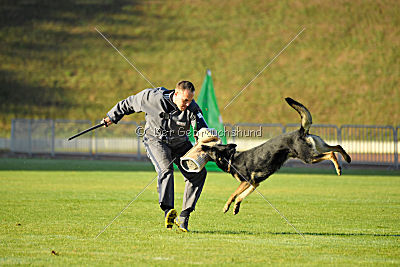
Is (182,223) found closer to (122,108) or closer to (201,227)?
(201,227)

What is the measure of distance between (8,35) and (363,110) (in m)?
28.6

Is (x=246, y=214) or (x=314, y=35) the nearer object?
(x=246, y=214)

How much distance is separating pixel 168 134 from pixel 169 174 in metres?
0.59

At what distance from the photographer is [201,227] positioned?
9.86 meters

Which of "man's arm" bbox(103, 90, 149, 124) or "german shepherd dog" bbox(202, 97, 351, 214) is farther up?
"man's arm" bbox(103, 90, 149, 124)

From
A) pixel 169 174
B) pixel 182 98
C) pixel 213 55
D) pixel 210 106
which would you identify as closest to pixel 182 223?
pixel 169 174

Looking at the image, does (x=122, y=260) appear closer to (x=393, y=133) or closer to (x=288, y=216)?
(x=288, y=216)

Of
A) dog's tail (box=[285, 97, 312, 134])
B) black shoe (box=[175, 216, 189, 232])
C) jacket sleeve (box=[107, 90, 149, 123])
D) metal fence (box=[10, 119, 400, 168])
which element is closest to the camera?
dog's tail (box=[285, 97, 312, 134])

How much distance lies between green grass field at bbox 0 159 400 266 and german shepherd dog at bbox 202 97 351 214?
73 cm

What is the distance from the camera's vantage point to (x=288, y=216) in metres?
11.4

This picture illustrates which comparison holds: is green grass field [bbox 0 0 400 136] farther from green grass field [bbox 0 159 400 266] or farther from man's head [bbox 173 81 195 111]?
man's head [bbox 173 81 195 111]

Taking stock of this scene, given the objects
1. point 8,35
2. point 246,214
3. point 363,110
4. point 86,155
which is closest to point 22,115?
point 8,35

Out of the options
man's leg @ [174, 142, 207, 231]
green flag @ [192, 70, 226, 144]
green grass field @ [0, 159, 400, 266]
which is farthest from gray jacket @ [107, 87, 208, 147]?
green flag @ [192, 70, 226, 144]

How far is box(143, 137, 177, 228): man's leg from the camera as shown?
29.9 ft
